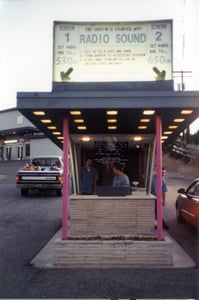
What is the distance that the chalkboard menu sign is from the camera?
31.4ft

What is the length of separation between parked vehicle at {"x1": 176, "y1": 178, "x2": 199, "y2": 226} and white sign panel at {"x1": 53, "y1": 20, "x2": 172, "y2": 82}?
12.2ft

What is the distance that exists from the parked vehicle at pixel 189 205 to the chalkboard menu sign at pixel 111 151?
205 centimetres

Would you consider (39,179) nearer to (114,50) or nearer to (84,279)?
(114,50)

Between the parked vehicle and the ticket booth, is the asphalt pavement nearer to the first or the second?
the parked vehicle

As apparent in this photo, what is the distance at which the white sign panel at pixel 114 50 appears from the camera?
Result: 7270 millimetres

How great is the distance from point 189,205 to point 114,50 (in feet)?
15.7

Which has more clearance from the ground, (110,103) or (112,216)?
(110,103)

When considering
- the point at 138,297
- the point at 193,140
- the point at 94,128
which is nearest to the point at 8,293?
the point at 138,297

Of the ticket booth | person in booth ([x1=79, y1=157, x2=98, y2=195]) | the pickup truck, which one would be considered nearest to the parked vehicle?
the ticket booth

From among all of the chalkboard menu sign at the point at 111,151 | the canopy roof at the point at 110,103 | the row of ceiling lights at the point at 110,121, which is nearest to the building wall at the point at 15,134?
the chalkboard menu sign at the point at 111,151

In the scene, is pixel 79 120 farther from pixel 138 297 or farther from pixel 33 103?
pixel 138 297

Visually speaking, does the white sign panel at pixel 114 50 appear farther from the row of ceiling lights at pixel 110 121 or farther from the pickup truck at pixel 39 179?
the pickup truck at pixel 39 179

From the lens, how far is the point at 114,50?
24.0ft

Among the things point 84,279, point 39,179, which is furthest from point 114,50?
point 39,179
